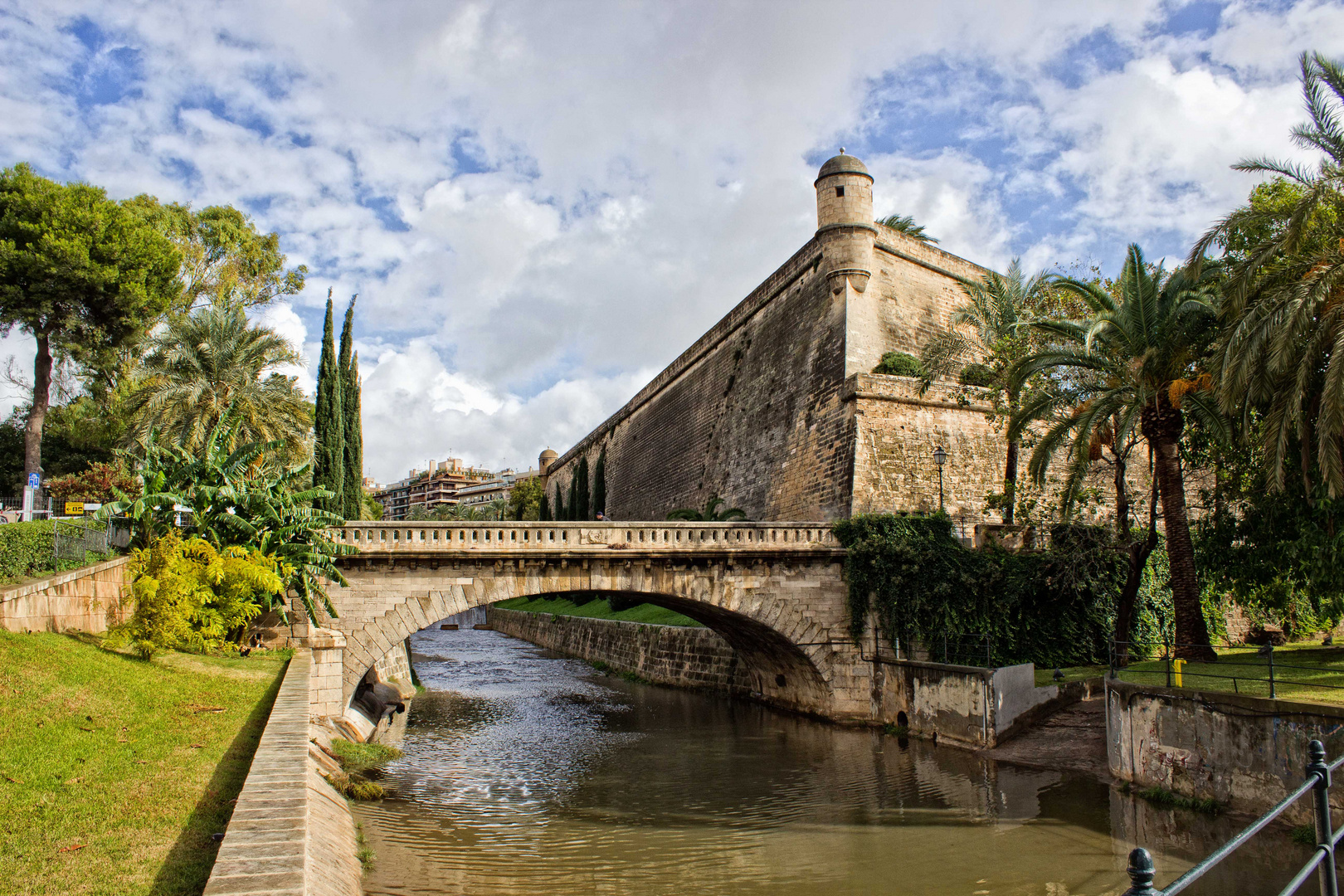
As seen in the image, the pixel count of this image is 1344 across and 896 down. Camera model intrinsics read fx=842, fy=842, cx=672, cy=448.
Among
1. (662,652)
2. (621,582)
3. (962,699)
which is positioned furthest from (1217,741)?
(662,652)

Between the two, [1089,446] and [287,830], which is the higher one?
[1089,446]

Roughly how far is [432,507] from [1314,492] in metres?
138

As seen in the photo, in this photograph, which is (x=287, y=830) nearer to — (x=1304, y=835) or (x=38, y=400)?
(x=1304, y=835)

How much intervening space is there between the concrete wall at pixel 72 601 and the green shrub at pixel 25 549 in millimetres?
572

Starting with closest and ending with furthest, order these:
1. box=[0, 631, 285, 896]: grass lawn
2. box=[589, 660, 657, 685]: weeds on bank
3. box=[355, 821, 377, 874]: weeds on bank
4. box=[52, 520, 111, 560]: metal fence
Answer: box=[0, 631, 285, 896]: grass lawn < box=[355, 821, 377, 874]: weeds on bank < box=[52, 520, 111, 560]: metal fence < box=[589, 660, 657, 685]: weeds on bank

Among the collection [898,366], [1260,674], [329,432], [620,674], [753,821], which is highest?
[898,366]

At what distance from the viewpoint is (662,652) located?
29.5 metres

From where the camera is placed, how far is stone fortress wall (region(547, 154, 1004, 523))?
78.6 feet

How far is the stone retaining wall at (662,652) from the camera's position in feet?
87.2

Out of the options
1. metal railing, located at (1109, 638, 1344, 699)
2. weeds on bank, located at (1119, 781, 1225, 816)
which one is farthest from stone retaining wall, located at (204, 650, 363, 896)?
metal railing, located at (1109, 638, 1344, 699)

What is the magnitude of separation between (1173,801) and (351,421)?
2083cm

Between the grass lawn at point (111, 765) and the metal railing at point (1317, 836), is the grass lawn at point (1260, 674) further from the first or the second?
the grass lawn at point (111, 765)

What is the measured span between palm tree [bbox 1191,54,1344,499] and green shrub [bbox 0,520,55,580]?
1884cm

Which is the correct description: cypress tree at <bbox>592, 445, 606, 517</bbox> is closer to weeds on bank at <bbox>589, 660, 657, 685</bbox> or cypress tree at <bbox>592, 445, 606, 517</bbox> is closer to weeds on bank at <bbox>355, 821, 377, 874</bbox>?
weeds on bank at <bbox>589, 660, 657, 685</bbox>
